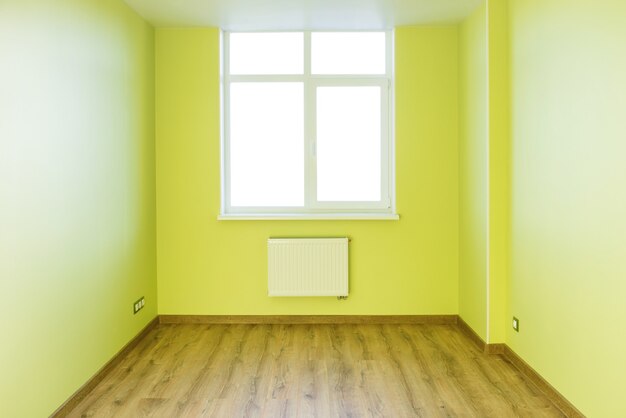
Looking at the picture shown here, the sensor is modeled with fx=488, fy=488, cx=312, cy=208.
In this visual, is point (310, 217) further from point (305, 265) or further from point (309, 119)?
point (309, 119)

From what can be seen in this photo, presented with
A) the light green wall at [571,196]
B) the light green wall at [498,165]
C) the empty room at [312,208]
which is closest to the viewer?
the light green wall at [571,196]

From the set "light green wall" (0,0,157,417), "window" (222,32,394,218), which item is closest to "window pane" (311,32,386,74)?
"window" (222,32,394,218)

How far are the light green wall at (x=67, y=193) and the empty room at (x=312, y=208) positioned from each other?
17 mm

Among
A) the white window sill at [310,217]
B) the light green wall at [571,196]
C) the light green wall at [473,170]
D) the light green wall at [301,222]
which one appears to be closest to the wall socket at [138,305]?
the light green wall at [301,222]

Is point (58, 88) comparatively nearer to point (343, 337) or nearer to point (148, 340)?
point (148, 340)

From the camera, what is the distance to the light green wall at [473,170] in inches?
141

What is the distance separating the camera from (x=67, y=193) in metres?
2.73

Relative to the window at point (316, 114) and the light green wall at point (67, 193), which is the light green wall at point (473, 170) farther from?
the light green wall at point (67, 193)

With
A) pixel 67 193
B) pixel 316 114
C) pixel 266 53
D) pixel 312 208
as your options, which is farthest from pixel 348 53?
pixel 67 193

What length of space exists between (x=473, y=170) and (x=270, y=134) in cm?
177

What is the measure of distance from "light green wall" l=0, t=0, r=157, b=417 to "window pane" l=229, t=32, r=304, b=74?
0.81 meters

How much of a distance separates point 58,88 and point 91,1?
754 mm

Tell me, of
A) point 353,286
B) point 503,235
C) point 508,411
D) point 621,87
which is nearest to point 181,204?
point 353,286

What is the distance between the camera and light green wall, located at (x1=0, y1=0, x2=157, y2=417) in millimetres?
2232
